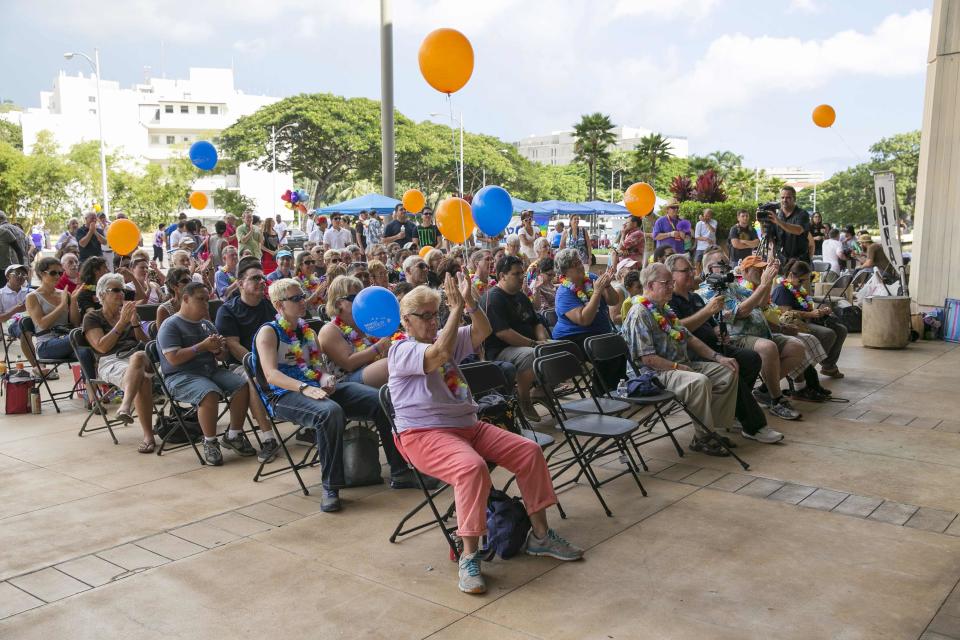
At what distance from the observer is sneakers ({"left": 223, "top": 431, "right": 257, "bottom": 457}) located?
581 centimetres

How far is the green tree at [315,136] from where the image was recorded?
45781 millimetres

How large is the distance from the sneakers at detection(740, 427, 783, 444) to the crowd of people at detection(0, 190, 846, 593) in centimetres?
1

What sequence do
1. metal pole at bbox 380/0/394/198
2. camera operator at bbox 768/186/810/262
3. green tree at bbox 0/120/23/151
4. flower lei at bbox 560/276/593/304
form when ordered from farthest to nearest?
1. green tree at bbox 0/120/23/151
2. metal pole at bbox 380/0/394/198
3. camera operator at bbox 768/186/810/262
4. flower lei at bbox 560/276/593/304

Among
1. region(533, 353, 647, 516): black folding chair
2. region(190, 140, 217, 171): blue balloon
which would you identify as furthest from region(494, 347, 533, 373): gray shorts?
region(190, 140, 217, 171): blue balloon

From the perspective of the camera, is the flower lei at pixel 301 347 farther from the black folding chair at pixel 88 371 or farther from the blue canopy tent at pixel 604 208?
the blue canopy tent at pixel 604 208

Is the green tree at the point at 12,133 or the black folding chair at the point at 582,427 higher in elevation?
the green tree at the point at 12,133

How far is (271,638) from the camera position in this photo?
127 inches

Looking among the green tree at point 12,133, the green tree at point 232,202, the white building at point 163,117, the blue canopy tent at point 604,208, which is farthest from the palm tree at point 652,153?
the green tree at point 12,133

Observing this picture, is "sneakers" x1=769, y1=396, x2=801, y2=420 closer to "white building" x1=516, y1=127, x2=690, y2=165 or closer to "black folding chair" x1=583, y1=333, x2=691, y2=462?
"black folding chair" x1=583, y1=333, x2=691, y2=462

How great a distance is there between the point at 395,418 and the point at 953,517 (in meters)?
3.09

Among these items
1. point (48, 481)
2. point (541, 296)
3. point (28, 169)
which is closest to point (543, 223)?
point (28, 169)

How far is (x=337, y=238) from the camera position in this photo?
48.8ft

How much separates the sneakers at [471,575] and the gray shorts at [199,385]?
2674 millimetres

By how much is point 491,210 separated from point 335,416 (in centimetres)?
380
